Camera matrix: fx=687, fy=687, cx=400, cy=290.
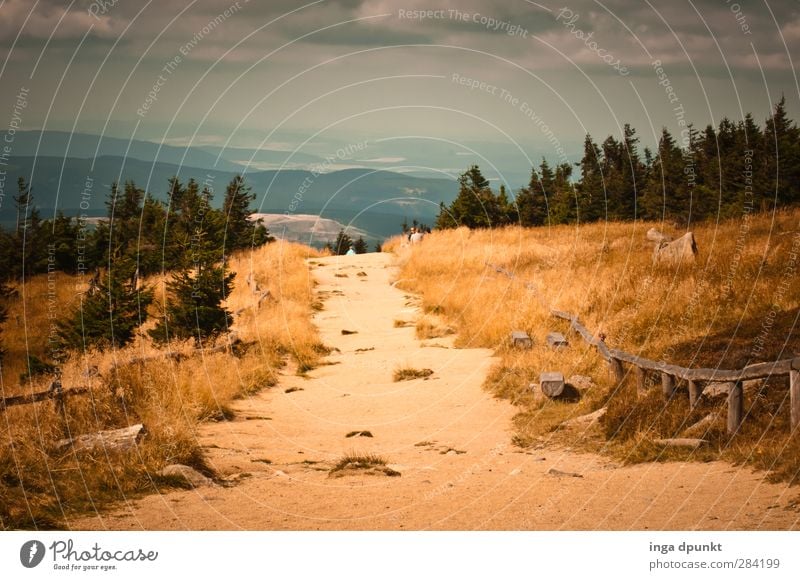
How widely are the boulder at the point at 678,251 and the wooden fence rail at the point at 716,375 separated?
7.63 m

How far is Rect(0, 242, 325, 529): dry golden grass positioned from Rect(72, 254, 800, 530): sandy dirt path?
43 cm

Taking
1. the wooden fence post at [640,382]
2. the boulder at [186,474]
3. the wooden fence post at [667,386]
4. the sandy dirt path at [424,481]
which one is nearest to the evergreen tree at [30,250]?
the sandy dirt path at [424,481]

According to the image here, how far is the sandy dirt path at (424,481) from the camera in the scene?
7.29 m

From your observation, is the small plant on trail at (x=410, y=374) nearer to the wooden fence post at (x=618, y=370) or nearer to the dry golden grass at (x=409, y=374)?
the dry golden grass at (x=409, y=374)

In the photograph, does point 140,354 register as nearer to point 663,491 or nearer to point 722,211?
point 663,491

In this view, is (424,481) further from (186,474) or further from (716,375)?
(716,375)

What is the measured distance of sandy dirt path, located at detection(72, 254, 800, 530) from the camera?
729cm

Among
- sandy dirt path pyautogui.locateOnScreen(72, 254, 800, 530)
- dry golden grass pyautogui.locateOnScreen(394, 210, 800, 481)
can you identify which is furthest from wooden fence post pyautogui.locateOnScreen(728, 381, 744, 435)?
sandy dirt path pyautogui.locateOnScreen(72, 254, 800, 530)

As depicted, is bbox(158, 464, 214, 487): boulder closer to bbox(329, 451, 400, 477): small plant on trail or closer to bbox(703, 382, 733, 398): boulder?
bbox(329, 451, 400, 477): small plant on trail

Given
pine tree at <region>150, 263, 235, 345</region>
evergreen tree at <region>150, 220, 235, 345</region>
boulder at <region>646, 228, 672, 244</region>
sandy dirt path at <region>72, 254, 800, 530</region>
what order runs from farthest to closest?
1. boulder at <region>646, 228, 672, 244</region>
2. pine tree at <region>150, 263, 235, 345</region>
3. evergreen tree at <region>150, 220, 235, 345</region>
4. sandy dirt path at <region>72, 254, 800, 530</region>

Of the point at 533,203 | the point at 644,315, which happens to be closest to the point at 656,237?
the point at 644,315

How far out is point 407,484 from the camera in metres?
8.76

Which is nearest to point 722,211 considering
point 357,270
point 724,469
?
point 357,270

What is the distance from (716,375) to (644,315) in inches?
226
